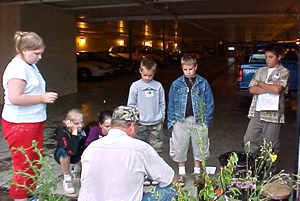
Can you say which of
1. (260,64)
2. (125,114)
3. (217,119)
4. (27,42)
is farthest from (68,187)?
(260,64)

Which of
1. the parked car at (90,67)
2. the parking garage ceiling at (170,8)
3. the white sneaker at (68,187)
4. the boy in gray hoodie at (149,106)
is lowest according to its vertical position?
the white sneaker at (68,187)

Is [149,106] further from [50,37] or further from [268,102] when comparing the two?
[50,37]

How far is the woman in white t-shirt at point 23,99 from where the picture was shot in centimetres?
311

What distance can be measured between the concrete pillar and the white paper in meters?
7.40

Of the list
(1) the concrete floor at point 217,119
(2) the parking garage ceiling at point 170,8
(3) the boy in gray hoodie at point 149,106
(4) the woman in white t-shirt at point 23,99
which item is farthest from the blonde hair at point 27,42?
(2) the parking garage ceiling at point 170,8

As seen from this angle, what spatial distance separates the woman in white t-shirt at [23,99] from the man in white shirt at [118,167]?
102cm

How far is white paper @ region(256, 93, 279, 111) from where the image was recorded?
407 cm

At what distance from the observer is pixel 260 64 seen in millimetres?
9594

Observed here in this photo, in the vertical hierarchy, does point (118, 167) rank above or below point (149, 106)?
below

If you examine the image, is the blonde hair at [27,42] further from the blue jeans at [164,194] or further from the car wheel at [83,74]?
the car wheel at [83,74]

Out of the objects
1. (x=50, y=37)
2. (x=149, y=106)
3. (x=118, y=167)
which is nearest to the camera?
(x=118, y=167)

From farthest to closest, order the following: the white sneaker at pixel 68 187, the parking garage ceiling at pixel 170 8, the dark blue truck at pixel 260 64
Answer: the parking garage ceiling at pixel 170 8 < the dark blue truck at pixel 260 64 < the white sneaker at pixel 68 187

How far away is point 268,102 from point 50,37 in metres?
8.27

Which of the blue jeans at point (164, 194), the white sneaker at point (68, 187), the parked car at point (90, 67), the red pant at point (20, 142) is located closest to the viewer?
the blue jeans at point (164, 194)
